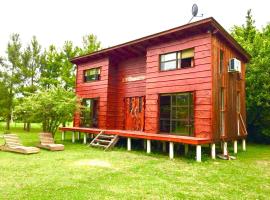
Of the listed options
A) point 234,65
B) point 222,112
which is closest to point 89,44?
point 234,65

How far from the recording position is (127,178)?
696 cm

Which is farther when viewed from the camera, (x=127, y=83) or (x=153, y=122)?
(x=127, y=83)

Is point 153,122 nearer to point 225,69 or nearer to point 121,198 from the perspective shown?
point 225,69

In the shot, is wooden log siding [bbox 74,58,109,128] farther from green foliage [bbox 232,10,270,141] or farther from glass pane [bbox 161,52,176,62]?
green foliage [bbox 232,10,270,141]

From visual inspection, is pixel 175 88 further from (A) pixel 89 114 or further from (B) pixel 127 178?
(A) pixel 89 114

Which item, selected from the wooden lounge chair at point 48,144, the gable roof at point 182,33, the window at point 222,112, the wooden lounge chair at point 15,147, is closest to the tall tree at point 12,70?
the gable roof at point 182,33

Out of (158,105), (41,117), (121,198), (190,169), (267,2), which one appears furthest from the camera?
(267,2)

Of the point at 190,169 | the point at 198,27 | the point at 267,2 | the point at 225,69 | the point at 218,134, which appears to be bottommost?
the point at 190,169

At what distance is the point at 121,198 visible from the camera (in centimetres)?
528

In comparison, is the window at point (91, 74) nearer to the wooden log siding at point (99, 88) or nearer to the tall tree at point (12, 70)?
the wooden log siding at point (99, 88)

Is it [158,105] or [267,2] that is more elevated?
[267,2]

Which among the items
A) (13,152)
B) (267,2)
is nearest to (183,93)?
(13,152)

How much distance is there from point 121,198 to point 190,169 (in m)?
3.87

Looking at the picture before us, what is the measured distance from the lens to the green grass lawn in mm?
5625
